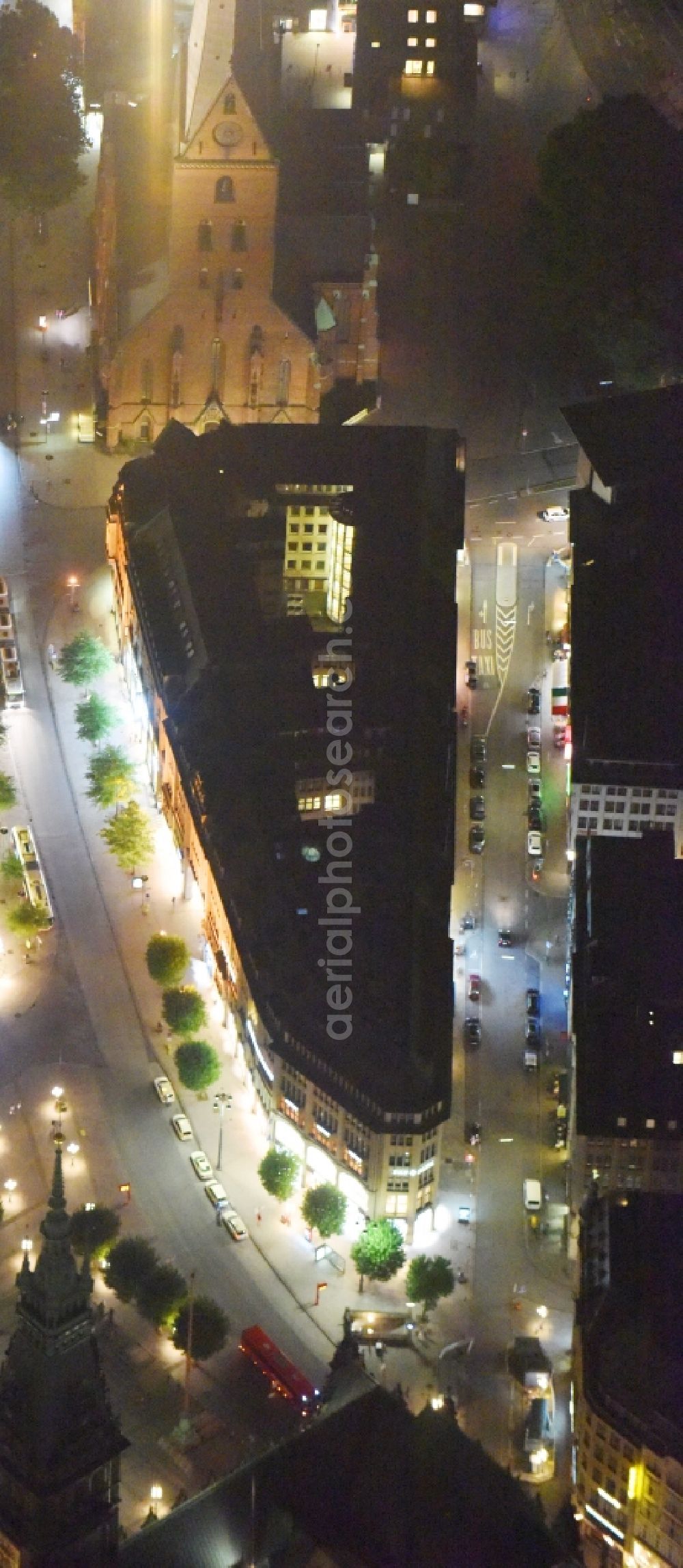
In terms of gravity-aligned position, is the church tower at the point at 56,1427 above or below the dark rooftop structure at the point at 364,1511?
above

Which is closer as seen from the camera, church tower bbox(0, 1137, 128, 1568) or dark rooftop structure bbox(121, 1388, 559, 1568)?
church tower bbox(0, 1137, 128, 1568)

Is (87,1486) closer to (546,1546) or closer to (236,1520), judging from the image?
(236,1520)

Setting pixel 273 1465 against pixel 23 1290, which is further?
pixel 273 1465

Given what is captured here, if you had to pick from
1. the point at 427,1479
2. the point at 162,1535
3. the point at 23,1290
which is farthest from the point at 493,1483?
the point at 23,1290

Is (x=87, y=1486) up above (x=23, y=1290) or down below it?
below

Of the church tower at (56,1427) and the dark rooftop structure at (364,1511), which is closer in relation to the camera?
the church tower at (56,1427)
